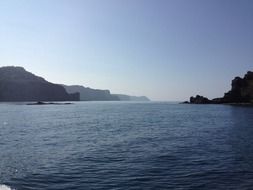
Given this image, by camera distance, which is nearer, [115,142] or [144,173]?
[144,173]

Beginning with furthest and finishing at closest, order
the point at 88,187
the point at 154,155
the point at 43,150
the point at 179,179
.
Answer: the point at 43,150 → the point at 154,155 → the point at 179,179 → the point at 88,187

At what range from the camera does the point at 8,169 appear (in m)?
30.1

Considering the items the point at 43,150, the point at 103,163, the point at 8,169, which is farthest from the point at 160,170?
the point at 43,150

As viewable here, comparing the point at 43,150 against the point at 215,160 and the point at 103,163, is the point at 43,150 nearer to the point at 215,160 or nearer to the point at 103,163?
the point at 103,163

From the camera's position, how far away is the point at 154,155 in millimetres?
36875

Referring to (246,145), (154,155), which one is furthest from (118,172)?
(246,145)

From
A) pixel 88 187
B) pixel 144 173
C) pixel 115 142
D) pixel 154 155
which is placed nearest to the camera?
pixel 88 187

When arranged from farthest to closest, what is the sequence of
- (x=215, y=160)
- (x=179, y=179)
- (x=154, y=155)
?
(x=154, y=155), (x=215, y=160), (x=179, y=179)

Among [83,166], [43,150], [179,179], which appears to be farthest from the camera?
[43,150]

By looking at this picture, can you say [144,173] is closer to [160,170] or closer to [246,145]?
[160,170]

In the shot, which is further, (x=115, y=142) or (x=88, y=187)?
(x=115, y=142)

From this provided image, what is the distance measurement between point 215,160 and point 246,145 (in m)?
12.2

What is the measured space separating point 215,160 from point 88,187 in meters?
15.1

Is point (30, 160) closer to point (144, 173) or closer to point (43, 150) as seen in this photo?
point (43, 150)
